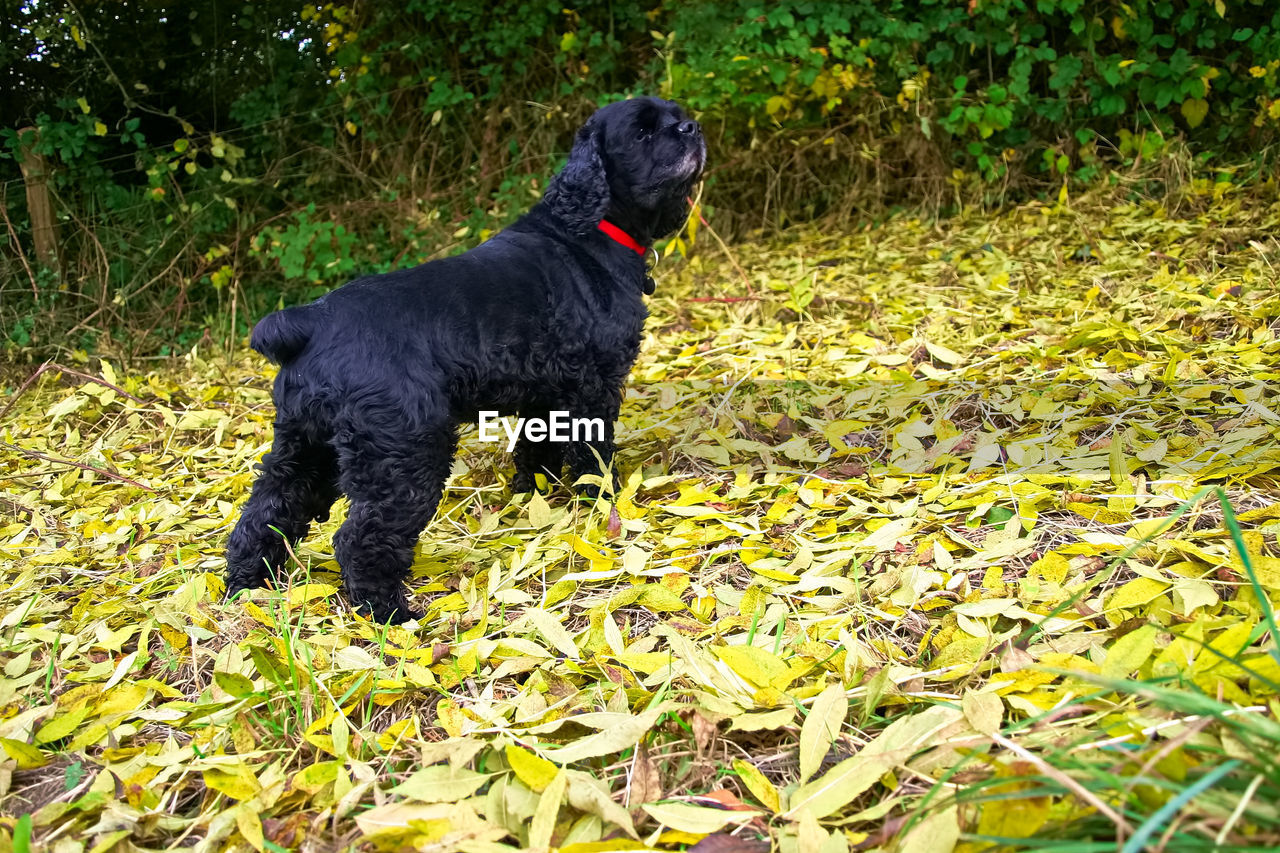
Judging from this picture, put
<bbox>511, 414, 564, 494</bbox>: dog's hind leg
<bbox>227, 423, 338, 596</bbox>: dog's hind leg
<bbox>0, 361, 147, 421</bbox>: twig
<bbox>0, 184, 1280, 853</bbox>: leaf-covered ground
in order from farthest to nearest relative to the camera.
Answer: <bbox>0, 361, 147, 421</bbox>: twig < <bbox>511, 414, 564, 494</bbox>: dog's hind leg < <bbox>227, 423, 338, 596</bbox>: dog's hind leg < <bbox>0, 184, 1280, 853</bbox>: leaf-covered ground

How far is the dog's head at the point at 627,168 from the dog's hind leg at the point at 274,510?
120 cm

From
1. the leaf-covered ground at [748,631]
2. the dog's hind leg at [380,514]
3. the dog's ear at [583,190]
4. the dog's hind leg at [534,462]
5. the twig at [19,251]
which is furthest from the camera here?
the twig at [19,251]

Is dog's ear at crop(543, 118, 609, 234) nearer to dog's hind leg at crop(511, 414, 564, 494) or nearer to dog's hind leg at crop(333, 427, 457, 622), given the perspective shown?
dog's hind leg at crop(511, 414, 564, 494)

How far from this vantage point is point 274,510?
2586mm

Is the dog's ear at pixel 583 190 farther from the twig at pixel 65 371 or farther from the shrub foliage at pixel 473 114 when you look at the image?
the shrub foliage at pixel 473 114

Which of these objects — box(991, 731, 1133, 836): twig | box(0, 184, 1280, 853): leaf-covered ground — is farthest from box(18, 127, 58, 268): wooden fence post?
box(991, 731, 1133, 836): twig

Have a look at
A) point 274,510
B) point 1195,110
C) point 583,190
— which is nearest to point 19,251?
point 274,510

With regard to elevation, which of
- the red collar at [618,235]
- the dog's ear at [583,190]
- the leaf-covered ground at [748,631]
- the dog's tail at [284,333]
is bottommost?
the leaf-covered ground at [748,631]

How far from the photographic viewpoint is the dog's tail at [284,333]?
2.38 metres

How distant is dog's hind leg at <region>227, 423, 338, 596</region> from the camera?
2561 millimetres

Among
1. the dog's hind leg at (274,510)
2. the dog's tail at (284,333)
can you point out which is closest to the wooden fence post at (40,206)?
the dog's hind leg at (274,510)

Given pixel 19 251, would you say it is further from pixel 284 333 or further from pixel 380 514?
pixel 380 514

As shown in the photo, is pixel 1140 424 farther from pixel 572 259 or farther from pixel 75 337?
pixel 75 337

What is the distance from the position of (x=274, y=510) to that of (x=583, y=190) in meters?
1.48
